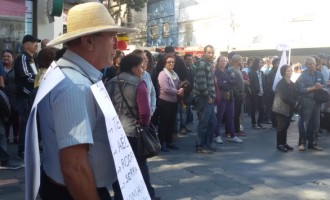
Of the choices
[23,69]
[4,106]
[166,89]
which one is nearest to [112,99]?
[4,106]

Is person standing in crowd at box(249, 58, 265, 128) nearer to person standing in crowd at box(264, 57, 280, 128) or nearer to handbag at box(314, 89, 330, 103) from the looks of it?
person standing in crowd at box(264, 57, 280, 128)

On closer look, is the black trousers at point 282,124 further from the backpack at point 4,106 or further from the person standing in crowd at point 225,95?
the backpack at point 4,106

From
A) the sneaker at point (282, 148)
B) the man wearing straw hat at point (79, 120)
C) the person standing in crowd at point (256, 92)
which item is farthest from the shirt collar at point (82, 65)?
the person standing in crowd at point (256, 92)

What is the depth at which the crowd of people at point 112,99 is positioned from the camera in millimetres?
1667

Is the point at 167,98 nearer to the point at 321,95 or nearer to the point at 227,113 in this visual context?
the point at 227,113

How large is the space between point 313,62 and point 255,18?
27.5 m

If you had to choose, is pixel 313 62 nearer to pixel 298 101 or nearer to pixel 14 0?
pixel 298 101

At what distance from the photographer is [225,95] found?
324 inches

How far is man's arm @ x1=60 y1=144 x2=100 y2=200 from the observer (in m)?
1.65

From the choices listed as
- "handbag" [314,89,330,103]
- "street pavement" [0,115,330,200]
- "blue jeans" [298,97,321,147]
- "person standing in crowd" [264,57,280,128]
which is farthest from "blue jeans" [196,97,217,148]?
"person standing in crowd" [264,57,280,128]

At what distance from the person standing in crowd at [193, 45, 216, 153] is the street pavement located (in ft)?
1.28

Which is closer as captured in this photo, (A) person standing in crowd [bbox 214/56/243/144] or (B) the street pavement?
(B) the street pavement

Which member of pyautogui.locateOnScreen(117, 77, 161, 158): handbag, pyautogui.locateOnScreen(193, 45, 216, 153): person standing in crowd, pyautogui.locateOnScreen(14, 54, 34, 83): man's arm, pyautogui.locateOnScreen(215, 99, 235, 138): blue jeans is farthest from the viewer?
pyautogui.locateOnScreen(215, 99, 235, 138): blue jeans

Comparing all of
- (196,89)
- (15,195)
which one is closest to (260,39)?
(196,89)
